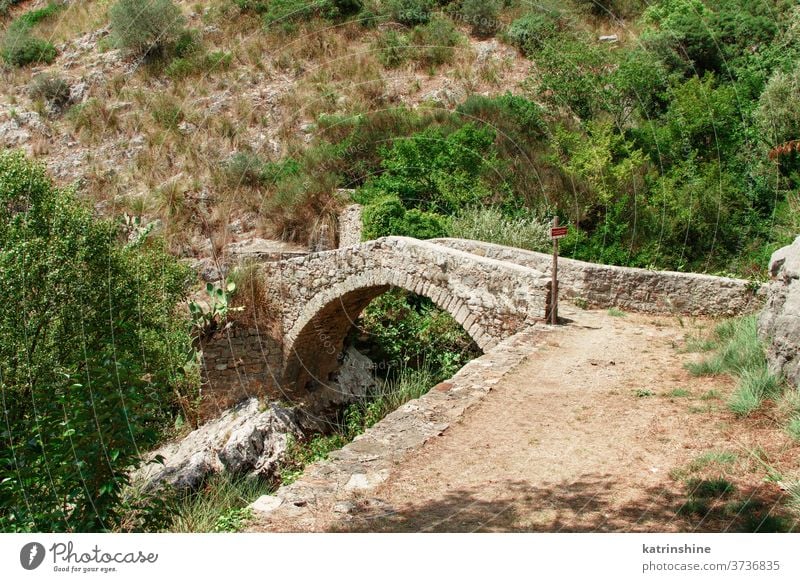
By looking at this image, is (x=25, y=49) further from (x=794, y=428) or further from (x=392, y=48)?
(x=794, y=428)

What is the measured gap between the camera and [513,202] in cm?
1742

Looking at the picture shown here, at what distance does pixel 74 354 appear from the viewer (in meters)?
8.88

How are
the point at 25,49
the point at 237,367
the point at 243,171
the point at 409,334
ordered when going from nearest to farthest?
the point at 237,367 → the point at 409,334 → the point at 243,171 → the point at 25,49

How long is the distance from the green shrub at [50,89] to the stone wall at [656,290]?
18.0m

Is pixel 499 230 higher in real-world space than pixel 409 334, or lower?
higher

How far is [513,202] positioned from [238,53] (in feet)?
29.7

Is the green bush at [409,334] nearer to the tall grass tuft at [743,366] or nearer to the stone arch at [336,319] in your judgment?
the stone arch at [336,319]

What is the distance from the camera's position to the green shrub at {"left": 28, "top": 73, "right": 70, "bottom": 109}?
845 inches

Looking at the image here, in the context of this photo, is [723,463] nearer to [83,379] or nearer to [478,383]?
[478,383]

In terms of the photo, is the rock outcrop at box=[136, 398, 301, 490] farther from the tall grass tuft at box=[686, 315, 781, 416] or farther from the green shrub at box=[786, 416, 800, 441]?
the green shrub at box=[786, 416, 800, 441]

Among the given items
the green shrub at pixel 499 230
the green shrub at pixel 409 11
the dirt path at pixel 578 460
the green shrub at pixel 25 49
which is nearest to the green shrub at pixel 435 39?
the green shrub at pixel 409 11

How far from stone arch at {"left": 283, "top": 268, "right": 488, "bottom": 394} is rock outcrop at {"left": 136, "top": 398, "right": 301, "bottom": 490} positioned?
3.74 ft

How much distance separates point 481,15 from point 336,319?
14.0 m

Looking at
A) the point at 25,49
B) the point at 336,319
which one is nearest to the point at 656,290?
the point at 336,319
